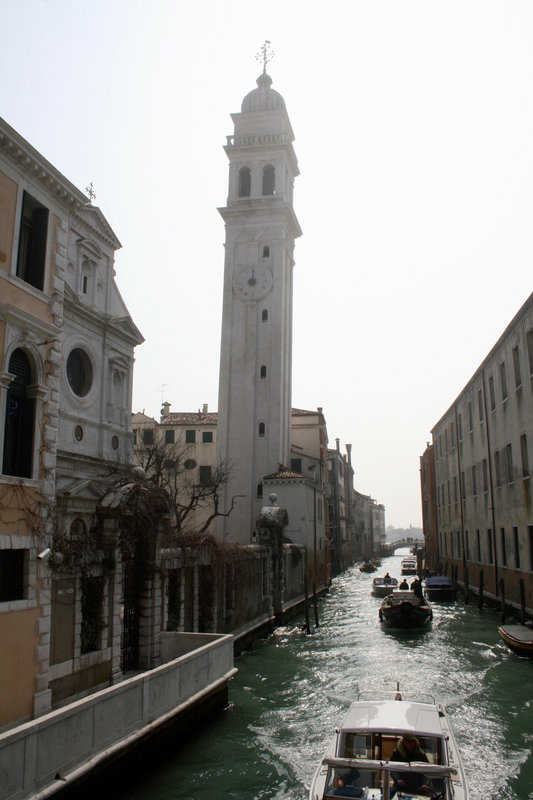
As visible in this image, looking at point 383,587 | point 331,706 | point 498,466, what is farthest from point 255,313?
point 331,706

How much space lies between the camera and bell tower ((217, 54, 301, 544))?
4269 centimetres

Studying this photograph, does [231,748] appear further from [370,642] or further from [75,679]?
[370,642]

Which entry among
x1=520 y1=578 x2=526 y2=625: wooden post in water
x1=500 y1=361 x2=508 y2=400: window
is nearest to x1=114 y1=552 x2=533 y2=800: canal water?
x1=520 y1=578 x2=526 y2=625: wooden post in water

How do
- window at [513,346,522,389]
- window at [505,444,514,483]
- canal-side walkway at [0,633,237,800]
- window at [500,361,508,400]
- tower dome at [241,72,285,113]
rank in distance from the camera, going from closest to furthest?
1. canal-side walkway at [0,633,237,800]
2. window at [513,346,522,389]
3. window at [505,444,514,483]
4. window at [500,361,508,400]
5. tower dome at [241,72,285,113]

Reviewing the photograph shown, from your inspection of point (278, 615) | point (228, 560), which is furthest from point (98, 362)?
point (278, 615)

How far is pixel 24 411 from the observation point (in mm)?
12367

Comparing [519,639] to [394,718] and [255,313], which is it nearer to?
[394,718]

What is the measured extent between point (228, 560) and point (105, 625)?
9.33 metres

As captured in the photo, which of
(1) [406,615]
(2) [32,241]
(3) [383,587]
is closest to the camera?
(2) [32,241]

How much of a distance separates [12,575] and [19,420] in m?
2.77

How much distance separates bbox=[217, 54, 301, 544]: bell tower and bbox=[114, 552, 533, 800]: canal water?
14040 millimetres

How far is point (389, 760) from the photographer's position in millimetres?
9508

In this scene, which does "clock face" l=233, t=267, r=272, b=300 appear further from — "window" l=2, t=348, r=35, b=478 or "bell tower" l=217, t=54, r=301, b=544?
"window" l=2, t=348, r=35, b=478

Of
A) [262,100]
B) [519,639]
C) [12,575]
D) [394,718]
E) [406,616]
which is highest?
[262,100]
